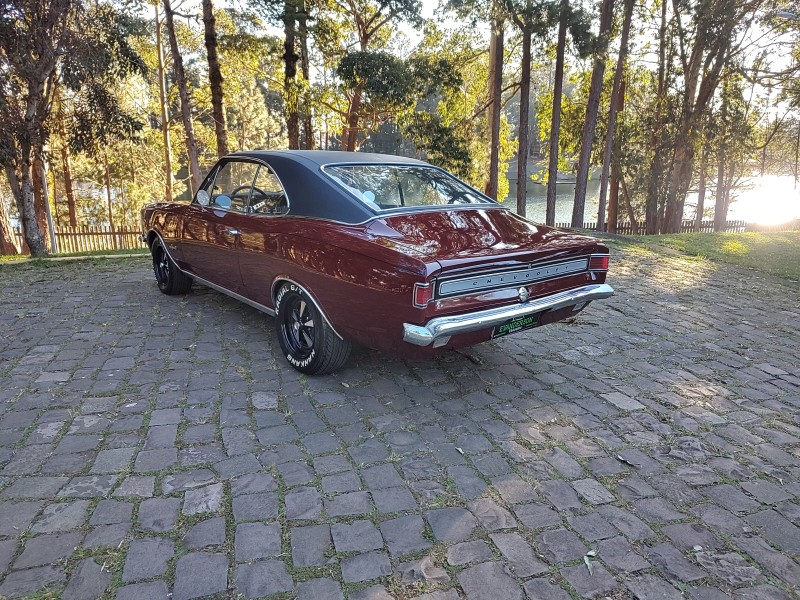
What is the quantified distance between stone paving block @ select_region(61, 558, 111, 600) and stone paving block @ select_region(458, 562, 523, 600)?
1.39m

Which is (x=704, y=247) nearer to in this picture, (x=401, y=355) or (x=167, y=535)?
(x=401, y=355)

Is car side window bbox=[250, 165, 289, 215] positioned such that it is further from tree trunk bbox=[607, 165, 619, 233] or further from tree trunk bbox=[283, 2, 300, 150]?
tree trunk bbox=[607, 165, 619, 233]

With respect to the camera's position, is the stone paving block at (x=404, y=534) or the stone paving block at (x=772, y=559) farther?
the stone paving block at (x=404, y=534)

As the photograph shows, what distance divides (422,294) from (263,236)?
1.74 metres

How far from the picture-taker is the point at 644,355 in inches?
177

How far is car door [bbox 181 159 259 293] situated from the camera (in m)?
4.47

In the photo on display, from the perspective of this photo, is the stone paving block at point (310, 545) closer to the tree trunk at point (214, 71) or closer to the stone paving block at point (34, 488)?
the stone paving block at point (34, 488)

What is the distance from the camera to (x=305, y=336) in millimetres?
3938

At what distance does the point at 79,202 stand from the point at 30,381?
31.8 m

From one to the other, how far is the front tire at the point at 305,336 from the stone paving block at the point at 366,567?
1.71 metres

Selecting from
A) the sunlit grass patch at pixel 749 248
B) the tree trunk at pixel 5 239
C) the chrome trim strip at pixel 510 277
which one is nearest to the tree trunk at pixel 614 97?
the sunlit grass patch at pixel 749 248

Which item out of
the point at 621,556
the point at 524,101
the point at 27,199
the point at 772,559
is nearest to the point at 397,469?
the point at 621,556

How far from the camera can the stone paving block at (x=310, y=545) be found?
210 cm

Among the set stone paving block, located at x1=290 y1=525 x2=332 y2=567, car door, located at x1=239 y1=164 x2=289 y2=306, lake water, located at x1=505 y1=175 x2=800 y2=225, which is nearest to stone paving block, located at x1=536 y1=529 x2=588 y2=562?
stone paving block, located at x1=290 y1=525 x2=332 y2=567
